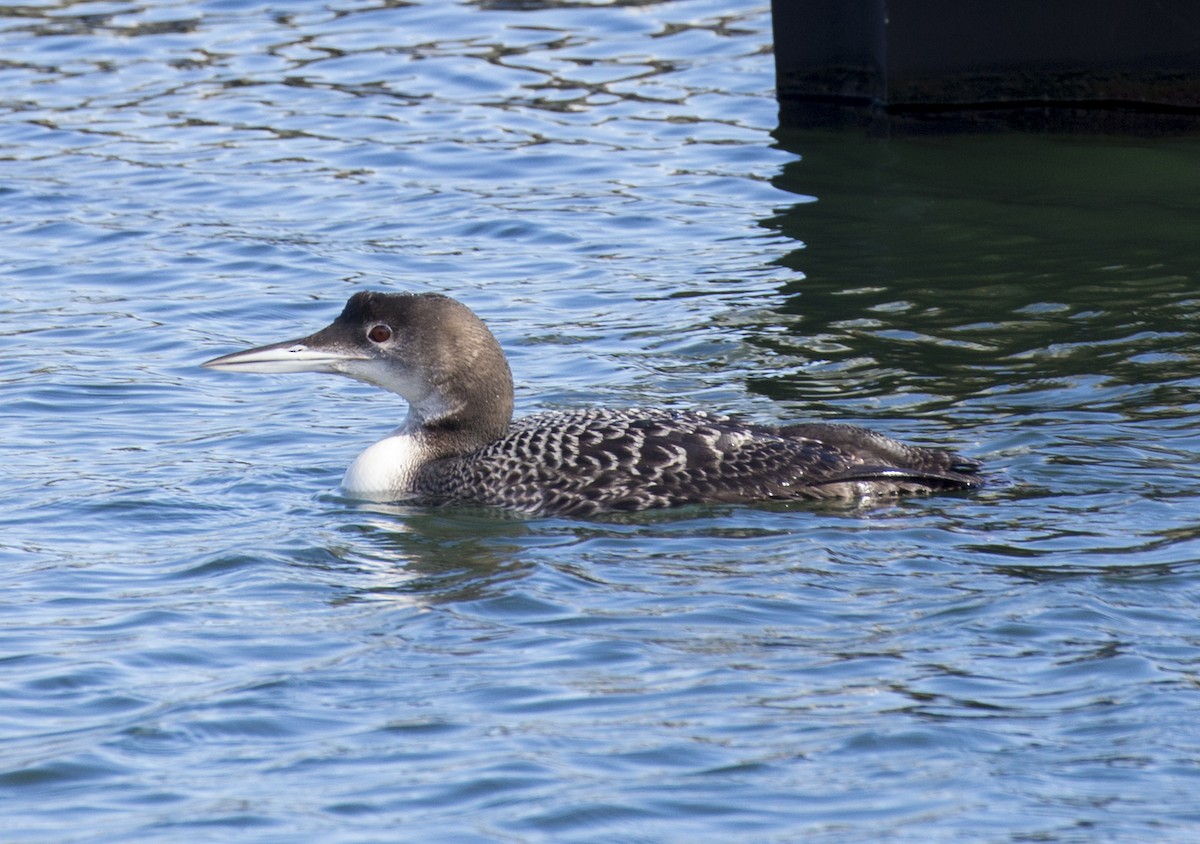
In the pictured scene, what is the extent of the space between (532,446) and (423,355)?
626 mm

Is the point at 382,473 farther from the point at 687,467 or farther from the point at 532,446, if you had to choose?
the point at 687,467

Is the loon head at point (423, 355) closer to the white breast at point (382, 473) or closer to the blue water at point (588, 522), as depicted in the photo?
the white breast at point (382, 473)

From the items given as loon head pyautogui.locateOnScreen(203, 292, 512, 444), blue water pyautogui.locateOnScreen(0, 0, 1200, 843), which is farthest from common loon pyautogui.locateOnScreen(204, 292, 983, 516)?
blue water pyautogui.locateOnScreen(0, 0, 1200, 843)

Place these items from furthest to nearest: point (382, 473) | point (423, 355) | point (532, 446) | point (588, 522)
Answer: point (423, 355)
point (382, 473)
point (532, 446)
point (588, 522)

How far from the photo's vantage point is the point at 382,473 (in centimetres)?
755

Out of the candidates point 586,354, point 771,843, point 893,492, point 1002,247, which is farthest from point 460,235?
point 771,843

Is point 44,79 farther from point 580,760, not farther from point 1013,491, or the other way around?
point 580,760

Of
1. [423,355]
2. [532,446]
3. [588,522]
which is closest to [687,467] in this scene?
[588,522]

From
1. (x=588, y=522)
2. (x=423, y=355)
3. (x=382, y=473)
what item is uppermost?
(x=423, y=355)

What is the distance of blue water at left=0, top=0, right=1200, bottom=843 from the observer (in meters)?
5.04

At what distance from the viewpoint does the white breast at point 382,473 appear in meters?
7.54

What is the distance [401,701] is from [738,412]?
3350 mm

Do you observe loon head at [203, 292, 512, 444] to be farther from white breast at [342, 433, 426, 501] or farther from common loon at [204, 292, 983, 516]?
white breast at [342, 433, 426, 501]

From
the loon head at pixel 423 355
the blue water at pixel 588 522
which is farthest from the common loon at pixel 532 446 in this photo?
the blue water at pixel 588 522
